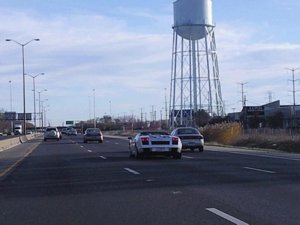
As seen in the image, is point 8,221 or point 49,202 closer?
point 8,221

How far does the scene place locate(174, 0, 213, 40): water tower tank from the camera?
2761 inches

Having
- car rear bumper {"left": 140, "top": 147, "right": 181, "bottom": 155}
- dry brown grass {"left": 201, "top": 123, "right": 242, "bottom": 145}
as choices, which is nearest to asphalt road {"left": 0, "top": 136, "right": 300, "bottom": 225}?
car rear bumper {"left": 140, "top": 147, "right": 181, "bottom": 155}

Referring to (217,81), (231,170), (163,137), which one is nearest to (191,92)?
(217,81)

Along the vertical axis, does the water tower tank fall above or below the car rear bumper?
above

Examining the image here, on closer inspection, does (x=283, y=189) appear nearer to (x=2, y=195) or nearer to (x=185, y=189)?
(x=185, y=189)

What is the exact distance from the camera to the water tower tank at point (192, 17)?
70125 mm

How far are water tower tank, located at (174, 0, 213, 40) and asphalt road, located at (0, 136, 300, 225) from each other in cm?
5130

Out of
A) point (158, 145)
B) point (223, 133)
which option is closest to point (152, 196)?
point (158, 145)

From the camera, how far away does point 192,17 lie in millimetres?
70562

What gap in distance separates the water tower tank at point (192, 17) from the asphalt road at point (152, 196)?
51.3 metres

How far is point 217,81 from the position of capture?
7775 centimetres

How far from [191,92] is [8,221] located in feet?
216

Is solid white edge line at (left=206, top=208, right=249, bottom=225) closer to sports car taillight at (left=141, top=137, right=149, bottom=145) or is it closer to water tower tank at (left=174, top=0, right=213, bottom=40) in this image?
sports car taillight at (left=141, top=137, right=149, bottom=145)

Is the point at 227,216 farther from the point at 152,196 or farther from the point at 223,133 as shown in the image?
the point at 223,133
